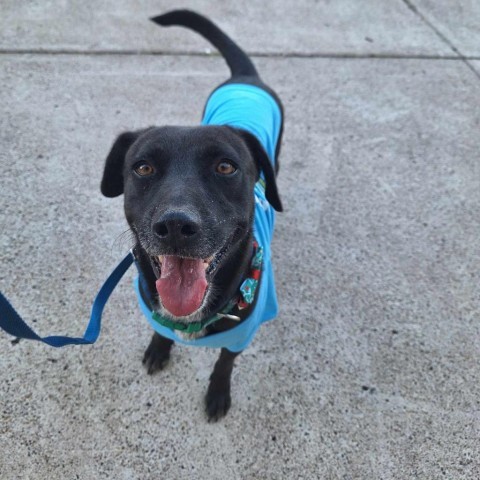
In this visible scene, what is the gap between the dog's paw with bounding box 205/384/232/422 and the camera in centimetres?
221

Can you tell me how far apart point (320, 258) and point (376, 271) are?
36 centimetres

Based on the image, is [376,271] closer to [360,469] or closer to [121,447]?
[360,469]

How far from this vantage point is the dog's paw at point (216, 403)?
221 centimetres

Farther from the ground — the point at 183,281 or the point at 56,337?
the point at 183,281

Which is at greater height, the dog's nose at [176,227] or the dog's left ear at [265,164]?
the dog's nose at [176,227]

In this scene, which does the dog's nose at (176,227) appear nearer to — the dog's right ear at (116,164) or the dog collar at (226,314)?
the dog collar at (226,314)

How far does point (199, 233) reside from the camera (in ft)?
5.26

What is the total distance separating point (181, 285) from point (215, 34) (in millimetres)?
2141

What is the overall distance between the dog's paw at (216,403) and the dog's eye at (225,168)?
1.05 metres

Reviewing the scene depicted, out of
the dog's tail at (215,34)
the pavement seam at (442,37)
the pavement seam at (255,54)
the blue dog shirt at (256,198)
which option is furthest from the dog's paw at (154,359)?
the pavement seam at (442,37)

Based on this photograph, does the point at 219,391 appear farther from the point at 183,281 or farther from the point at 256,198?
the point at 256,198

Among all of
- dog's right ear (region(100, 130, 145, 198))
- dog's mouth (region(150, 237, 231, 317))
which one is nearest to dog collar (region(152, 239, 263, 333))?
dog's mouth (region(150, 237, 231, 317))

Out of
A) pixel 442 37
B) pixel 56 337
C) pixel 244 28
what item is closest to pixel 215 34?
pixel 244 28

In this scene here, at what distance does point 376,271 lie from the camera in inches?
115
